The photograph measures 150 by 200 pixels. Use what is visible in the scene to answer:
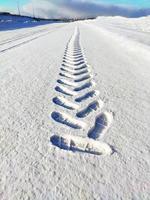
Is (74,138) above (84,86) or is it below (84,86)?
above

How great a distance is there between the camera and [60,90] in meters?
1.90

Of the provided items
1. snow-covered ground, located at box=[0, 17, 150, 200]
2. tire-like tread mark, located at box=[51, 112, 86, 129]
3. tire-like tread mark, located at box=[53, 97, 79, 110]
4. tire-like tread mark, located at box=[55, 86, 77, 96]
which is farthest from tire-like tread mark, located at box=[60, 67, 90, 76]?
tire-like tread mark, located at box=[51, 112, 86, 129]

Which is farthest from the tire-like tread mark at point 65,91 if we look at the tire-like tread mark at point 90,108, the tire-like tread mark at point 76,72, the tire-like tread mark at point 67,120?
the tire-like tread mark at point 76,72

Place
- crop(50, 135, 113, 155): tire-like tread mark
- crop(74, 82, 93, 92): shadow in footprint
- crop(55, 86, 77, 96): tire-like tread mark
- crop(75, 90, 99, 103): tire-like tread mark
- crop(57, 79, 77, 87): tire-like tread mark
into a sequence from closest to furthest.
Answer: crop(50, 135, 113, 155): tire-like tread mark
crop(75, 90, 99, 103): tire-like tread mark
crop(55, 86, 77, 96): tire-like tread mark
crop(74, 82, 93, 92): shadow in footprint
crop(57, 79, 77, 87): tire-like tread mark

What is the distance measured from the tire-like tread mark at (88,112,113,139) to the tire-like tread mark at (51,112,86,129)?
0.07m

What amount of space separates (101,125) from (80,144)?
0.80 ft

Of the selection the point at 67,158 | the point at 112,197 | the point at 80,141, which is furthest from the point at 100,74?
the point at 112,197

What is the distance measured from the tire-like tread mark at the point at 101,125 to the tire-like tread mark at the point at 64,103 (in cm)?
21

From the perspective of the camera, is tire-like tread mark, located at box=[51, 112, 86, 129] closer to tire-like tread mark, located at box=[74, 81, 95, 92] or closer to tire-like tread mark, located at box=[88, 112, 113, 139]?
tire-like tread mark, located at box=[88, 112, 113, 139]

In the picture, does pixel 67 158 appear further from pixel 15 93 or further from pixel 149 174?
pixel 15 93

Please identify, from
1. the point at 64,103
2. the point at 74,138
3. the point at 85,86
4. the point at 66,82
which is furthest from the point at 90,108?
the point at 66,82

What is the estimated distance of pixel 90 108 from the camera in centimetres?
151

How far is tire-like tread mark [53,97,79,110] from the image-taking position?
5.03 ft

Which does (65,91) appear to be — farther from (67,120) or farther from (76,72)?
(76,72)
